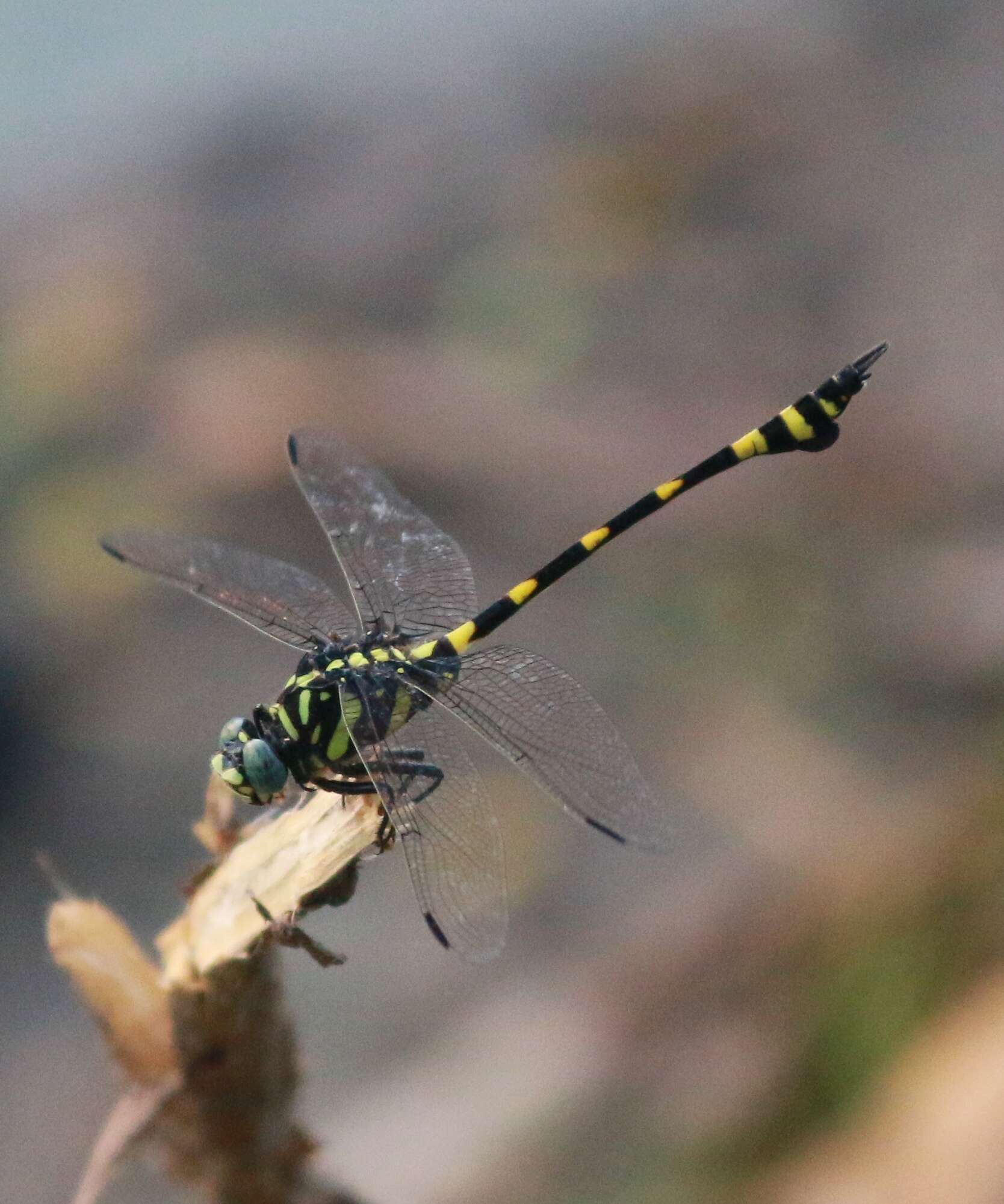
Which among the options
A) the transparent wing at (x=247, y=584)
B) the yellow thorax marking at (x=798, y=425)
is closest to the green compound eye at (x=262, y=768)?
the transparent wing at (x=247, y=584)

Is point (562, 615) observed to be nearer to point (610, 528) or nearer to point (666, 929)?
point (666, 929)

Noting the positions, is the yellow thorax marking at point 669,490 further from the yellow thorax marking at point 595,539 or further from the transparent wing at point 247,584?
the transparent wing at point 247,584

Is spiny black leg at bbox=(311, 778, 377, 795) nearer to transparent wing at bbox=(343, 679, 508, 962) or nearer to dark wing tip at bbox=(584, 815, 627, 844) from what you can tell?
transparent wing at bbox=(343, 679, 508, 962)

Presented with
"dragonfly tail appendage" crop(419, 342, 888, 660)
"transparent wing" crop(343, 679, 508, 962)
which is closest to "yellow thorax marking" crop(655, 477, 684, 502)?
"dragonfly tail appendage" crop(419, 342, 888, 660)

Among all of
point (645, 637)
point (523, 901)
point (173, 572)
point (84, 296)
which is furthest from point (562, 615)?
point (84, 296)

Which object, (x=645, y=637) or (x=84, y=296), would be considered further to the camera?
(x=84, y=296)

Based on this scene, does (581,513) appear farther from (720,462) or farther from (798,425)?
(798,425)
